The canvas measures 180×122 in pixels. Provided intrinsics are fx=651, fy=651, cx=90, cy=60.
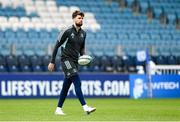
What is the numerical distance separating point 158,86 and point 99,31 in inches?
254

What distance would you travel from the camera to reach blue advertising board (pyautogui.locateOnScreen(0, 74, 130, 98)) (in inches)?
925

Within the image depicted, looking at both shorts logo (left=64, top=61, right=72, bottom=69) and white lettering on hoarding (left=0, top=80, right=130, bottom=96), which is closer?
shorts logo (left=64, top=61, right=72, bottom=69)

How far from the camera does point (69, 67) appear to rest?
13.9 metres

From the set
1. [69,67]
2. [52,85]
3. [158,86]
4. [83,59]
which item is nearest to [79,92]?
[69,67]

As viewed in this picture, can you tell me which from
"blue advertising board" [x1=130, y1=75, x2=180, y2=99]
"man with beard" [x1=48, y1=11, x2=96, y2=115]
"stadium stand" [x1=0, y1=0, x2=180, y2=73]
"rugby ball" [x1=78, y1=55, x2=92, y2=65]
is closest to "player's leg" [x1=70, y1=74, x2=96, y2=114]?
"man with beard" [x1=48, y1=11, x2=96, y2=115]

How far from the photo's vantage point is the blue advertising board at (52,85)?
23.5 meters

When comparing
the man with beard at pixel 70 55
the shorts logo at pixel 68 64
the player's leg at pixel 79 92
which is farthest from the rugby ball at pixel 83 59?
the player's leg at pixel 79 92

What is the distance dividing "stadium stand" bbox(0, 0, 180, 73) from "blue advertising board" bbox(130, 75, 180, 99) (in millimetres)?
2595

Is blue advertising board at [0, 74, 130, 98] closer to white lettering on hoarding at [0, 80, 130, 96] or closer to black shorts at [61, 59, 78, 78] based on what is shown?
white lettering on hoarding at [0, 80, 130, 96]

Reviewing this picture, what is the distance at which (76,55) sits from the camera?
14.2 meters

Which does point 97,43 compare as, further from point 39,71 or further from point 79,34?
point 79,34

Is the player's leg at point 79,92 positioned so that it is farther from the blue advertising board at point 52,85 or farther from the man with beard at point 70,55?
the blue advertising board at point 52,85

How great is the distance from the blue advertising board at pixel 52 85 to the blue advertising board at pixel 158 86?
0.91ft

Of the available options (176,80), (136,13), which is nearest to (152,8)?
(136,13)
